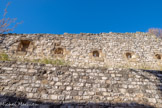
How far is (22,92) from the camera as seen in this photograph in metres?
3.45

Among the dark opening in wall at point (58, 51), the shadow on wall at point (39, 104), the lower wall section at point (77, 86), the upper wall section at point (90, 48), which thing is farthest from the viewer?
the dark opening in wall at point (58, 51)

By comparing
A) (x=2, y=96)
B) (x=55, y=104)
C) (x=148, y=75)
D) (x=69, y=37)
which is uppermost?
(x=69, y=37)

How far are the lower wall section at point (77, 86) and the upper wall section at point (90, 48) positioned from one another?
2.70 m

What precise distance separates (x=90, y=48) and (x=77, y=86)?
4197 mm

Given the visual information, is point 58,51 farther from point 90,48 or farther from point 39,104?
point 39,104

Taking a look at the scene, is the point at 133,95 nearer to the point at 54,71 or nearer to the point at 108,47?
the point at 54,71

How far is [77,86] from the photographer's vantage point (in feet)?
12.2

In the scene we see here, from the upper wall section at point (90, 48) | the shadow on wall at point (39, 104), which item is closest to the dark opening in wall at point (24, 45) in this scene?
the upper wall section at point (90, 48)

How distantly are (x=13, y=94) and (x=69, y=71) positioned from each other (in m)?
1.71

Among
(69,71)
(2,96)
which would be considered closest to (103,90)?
(69,71)

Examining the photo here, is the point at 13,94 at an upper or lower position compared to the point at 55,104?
upper

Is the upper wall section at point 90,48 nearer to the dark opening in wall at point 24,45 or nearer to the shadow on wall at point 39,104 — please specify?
the dark opening in wall at point 24,45

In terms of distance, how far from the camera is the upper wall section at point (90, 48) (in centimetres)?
706

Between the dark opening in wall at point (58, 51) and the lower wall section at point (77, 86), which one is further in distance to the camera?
the dark opening in wall at point (58, 51)
